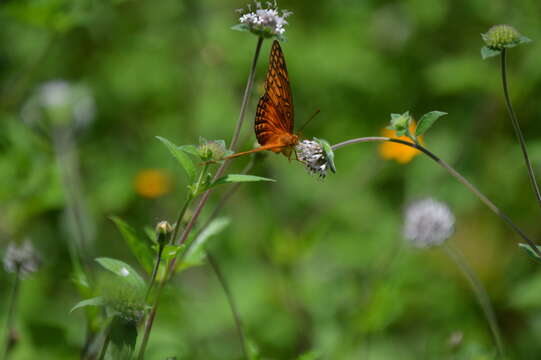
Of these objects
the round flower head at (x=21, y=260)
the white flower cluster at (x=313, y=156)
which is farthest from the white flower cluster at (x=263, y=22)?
the round flower head at (x=21, y=260)

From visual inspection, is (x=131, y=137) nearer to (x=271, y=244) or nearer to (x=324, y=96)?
(x=324, y=96)

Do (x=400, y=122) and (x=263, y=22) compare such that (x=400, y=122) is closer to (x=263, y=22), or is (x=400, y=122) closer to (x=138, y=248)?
(x=263, y=22)

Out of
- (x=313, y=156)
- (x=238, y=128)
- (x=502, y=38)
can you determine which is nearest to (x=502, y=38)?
(x=502, y=38)

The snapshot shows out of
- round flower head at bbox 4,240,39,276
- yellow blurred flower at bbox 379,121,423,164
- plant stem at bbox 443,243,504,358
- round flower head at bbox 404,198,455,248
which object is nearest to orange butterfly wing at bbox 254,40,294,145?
plant stem at bbox 443,243,504,358

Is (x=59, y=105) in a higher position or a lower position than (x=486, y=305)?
higher

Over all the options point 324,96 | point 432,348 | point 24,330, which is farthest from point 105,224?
point 432,348

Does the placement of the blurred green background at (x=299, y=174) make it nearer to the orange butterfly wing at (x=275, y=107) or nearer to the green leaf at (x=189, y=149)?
the orange butterfly wing at (x=275, y=107)

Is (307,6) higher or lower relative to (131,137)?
higher

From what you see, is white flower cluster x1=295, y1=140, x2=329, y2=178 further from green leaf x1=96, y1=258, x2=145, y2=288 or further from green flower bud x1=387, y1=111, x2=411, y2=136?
green leaf x1=96, y1=258, x2=145, y2=288
